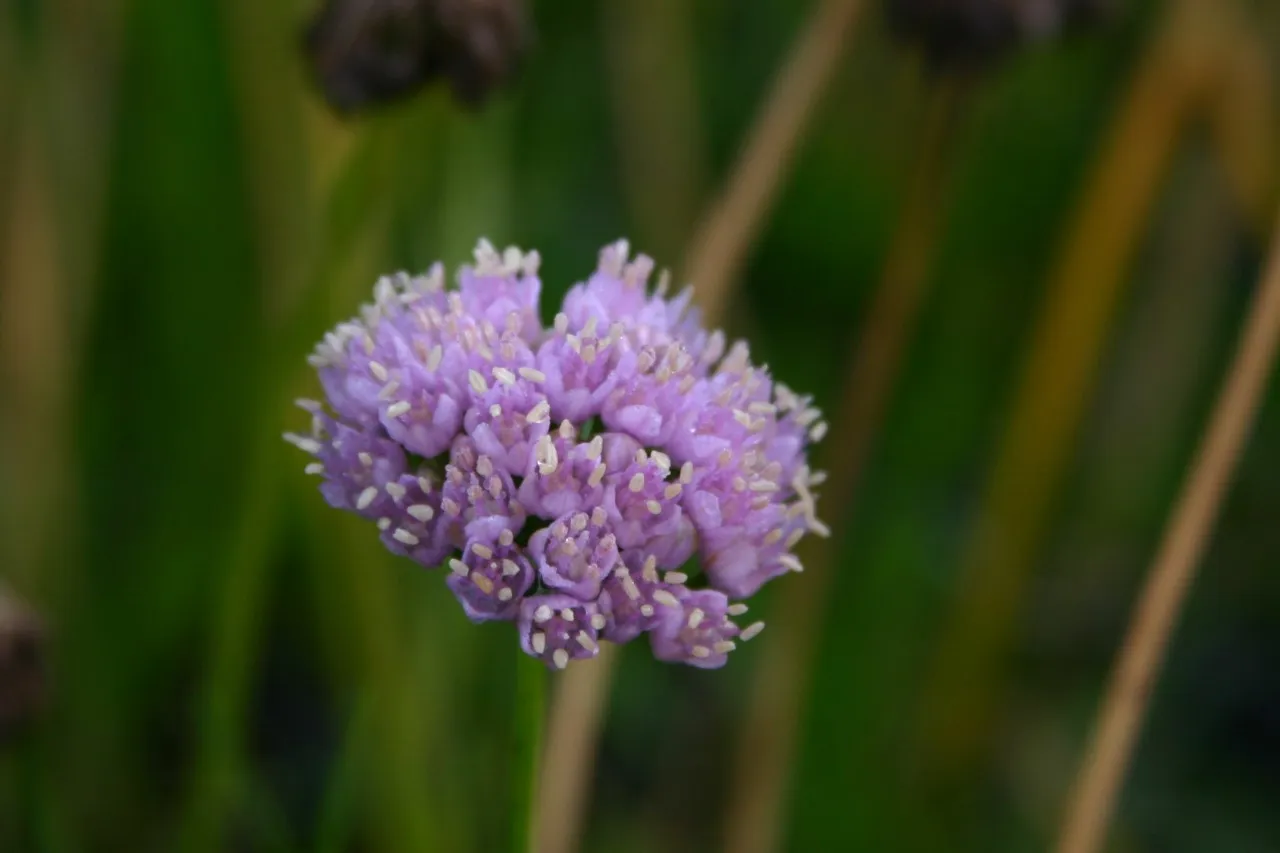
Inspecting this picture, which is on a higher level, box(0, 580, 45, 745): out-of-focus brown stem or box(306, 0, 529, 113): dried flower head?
box(306, 0, 529, 113): dried flower head

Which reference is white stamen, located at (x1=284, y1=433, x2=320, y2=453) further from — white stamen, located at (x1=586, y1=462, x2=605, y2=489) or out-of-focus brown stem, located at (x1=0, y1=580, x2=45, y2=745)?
out-of-focus brown stem, located at (x1=0, y1=580, x2=45, y2=745)

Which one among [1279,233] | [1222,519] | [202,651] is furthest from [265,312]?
[1222,519]

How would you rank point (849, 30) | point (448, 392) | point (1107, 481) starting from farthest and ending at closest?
1. point (1107, 481)
2. point (849, 30)
3. point (448, 392)

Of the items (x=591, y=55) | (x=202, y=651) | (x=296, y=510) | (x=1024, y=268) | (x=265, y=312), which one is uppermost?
(x=591, y=55)

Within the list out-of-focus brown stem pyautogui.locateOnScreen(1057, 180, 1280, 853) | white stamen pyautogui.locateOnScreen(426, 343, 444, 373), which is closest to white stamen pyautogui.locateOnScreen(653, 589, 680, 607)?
white stamen pyautogui.locateOnScreen(426, 343, 444, 373)

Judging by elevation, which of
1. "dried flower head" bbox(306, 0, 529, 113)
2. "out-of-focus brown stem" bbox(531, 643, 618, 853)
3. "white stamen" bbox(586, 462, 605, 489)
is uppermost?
"dried flower head" bbox(306, 0, 529, 113)

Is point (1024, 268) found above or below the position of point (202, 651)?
above

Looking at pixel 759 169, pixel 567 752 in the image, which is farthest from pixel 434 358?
pixel 759 169

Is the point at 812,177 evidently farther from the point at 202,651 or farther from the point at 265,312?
the point at 202,651
